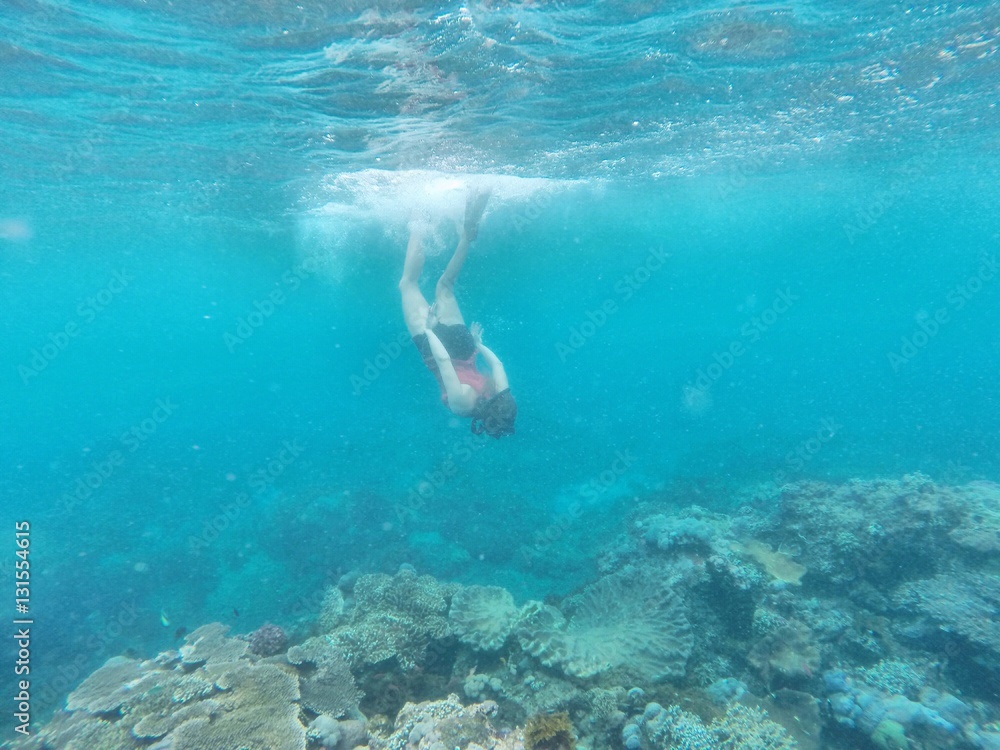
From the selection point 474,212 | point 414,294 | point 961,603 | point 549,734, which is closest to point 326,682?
point 549,734

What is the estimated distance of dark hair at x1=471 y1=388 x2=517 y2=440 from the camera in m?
8.49

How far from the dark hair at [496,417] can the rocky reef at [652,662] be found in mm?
2589

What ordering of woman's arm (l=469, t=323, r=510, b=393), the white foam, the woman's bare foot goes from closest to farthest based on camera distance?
1. woman's arm (l=469, t=323, r=510, b=393)
2. the woman's bare foot
3. the white foam

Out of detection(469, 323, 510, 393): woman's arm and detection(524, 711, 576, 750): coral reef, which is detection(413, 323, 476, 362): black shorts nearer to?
detection(469, 323, 510, 393): woman's arm

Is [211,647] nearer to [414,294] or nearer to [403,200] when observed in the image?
[414,294]

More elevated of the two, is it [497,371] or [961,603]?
[497,371]

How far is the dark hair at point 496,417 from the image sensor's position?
849 centimetres

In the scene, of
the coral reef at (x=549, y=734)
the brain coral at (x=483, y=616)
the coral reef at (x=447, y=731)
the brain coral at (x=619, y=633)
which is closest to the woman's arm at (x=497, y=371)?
the brain coral at (x=483, y=616)

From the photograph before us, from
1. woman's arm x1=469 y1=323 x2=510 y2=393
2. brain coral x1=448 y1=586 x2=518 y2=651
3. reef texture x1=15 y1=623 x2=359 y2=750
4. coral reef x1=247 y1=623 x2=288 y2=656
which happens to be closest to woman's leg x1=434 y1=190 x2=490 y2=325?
woman's arm x1=469 y1=323 x2=510 y2=393

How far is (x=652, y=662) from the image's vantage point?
17.7 ft

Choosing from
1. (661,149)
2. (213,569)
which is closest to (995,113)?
(661,149)

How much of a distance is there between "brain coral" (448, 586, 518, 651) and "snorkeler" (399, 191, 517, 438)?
278 cm

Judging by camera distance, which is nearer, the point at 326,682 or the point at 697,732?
the point at 697,732

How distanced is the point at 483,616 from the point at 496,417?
334cm
